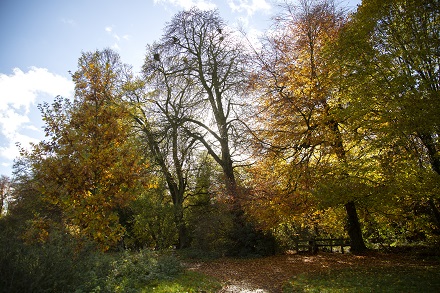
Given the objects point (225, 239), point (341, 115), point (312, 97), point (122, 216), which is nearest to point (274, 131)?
point (312, 97)

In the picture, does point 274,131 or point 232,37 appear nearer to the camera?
point 274,131

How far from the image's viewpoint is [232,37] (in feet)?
64.0

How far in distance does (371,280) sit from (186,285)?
18.1ft

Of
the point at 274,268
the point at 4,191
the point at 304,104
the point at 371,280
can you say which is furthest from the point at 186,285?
the point at 4,191

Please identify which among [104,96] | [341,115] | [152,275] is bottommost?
[152,275]

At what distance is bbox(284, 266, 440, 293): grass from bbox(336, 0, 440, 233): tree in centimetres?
244

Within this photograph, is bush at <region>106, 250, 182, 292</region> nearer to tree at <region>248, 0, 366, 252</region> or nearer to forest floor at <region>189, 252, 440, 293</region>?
forest floor at <region>189, 252, 440, 293</region>

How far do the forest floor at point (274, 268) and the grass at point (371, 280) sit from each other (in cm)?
47

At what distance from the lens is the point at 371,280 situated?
851cm

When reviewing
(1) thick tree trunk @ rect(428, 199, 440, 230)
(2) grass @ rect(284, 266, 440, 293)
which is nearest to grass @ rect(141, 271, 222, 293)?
(2) grass @ rect(284, 266, 440, 293)

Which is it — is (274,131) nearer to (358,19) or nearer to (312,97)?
(312,97)

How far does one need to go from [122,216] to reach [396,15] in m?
20.0

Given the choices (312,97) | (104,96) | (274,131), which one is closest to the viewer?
(104,96)

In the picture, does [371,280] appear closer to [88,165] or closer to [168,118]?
[88,165]
